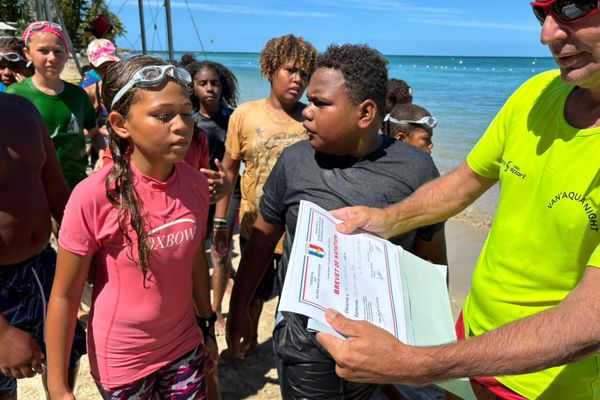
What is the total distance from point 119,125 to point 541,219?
1.49m

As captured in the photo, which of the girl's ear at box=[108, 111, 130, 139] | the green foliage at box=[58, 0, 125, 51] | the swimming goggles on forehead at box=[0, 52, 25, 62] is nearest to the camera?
the girl's ear at box=[108, 111, 130, 139]

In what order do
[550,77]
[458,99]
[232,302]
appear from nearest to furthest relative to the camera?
[550,77], [232,302], [458,99]

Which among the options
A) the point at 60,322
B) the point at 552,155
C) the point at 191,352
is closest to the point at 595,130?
the point at 552,155

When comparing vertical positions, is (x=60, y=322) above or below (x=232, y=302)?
above

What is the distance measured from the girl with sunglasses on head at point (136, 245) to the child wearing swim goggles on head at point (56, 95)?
6.88ft

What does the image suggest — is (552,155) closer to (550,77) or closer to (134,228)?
(550,77)

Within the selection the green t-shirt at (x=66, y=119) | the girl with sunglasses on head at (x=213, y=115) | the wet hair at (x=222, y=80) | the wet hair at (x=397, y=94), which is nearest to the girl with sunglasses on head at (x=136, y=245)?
the girl with sunglasses on head at (x=213, y=115)

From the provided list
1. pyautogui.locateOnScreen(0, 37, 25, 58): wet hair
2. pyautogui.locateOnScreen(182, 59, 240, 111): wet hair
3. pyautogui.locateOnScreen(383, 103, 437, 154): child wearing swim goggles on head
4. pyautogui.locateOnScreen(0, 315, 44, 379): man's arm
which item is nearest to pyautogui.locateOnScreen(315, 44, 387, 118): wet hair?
pyautogui.locateOnScreen(383, 103, 437, 154): child wearing swim goggles on head

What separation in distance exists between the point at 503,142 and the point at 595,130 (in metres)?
0.39

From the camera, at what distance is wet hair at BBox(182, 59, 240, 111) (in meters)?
4.02

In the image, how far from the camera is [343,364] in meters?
1.20

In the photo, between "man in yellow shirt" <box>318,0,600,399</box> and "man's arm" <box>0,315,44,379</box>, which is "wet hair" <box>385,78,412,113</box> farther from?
"man's arm" <box>0,315,44,379</box>

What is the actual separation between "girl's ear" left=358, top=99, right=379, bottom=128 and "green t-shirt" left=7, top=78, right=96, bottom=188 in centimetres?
264

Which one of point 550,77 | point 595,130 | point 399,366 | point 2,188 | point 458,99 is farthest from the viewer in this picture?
point 458,99
